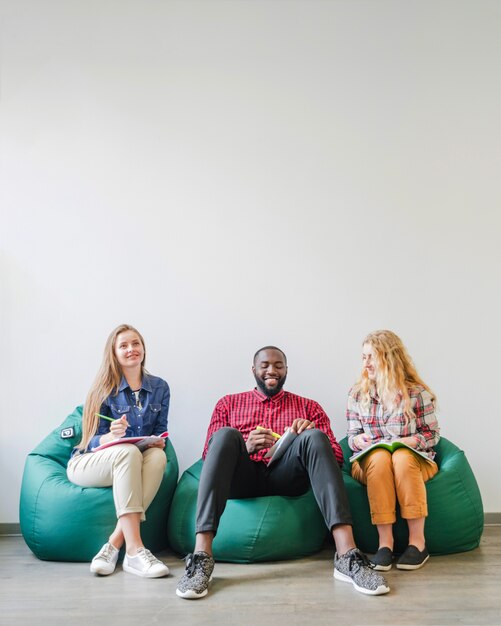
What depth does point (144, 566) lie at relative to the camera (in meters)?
2.70

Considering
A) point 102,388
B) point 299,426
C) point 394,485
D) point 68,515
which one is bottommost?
point 68,515

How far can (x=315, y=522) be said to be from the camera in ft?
9.75

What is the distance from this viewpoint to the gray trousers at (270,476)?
2670mm

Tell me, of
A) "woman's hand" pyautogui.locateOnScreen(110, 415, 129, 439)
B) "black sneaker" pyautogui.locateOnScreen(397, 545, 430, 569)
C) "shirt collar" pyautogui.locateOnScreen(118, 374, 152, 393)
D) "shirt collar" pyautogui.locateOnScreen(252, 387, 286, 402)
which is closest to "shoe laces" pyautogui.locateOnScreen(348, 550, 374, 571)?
"black sneaker" pyautogui.locateOnScreen(397, 545, 430, 569)

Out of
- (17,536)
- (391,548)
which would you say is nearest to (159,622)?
(391,548)

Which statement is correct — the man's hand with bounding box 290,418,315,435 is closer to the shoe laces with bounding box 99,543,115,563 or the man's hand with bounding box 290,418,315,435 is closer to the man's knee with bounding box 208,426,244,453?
the man's knee with bounding box 208,426,244,453

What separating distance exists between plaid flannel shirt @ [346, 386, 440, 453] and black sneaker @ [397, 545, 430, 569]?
1.57ft

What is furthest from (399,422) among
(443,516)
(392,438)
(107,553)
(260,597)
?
(107,553)

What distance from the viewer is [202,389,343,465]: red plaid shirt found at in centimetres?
330

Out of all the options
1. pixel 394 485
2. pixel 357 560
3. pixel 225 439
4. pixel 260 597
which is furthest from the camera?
pixel 394 485

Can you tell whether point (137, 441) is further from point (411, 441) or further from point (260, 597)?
point (411, 441)

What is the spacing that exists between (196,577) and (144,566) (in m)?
0.34

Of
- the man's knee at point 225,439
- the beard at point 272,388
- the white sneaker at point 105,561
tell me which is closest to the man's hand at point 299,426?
the man's knee at point 225,439

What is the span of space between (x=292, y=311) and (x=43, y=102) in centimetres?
186
